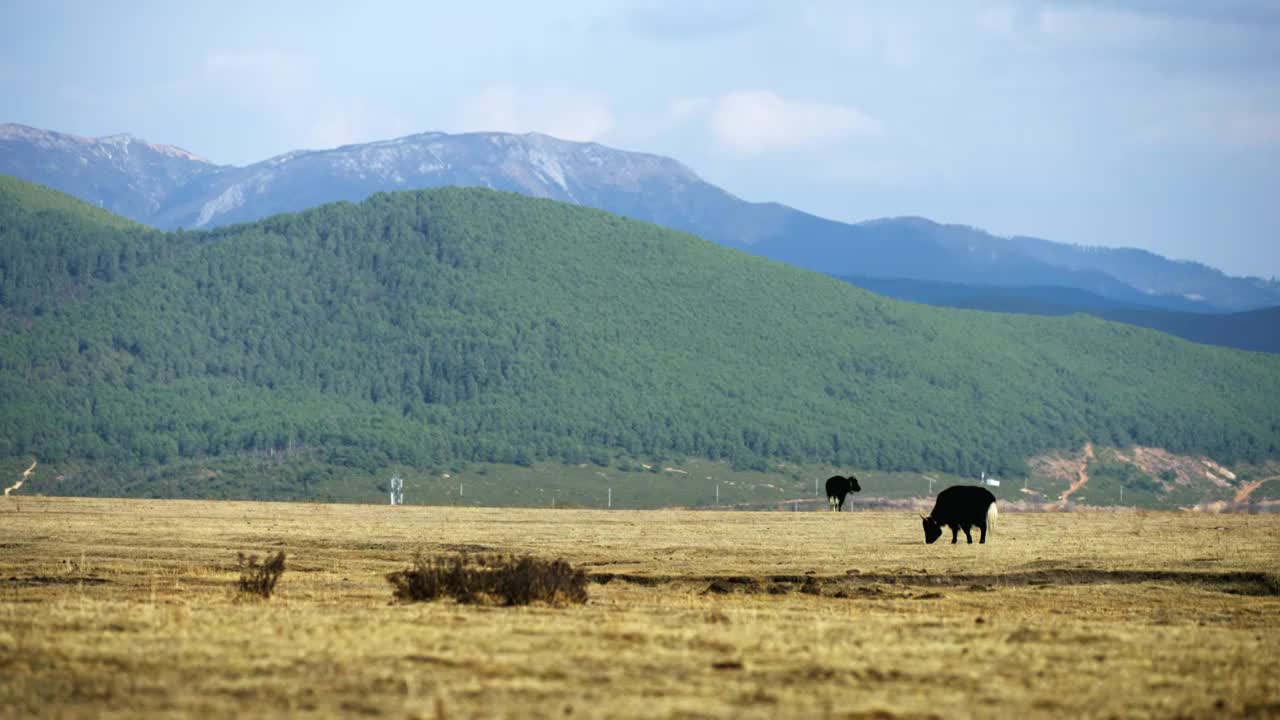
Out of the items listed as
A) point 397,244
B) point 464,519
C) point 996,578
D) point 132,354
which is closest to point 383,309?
point 397,244

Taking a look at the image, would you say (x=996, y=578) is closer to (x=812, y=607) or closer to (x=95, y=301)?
(x=812, y=607)

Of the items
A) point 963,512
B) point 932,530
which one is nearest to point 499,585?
point 932,530

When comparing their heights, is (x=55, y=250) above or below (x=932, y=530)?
above

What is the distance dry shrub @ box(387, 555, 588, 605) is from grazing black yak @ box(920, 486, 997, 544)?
774 inches

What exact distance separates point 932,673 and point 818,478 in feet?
452

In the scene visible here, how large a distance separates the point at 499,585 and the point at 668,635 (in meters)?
5.45

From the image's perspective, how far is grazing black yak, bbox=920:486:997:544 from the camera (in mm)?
42438

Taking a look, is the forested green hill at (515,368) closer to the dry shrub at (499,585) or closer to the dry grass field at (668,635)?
the dry grass field at (668,635)

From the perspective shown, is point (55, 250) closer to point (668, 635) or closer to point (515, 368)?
point (515, 368)

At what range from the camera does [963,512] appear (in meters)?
42.7

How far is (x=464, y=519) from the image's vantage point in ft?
188

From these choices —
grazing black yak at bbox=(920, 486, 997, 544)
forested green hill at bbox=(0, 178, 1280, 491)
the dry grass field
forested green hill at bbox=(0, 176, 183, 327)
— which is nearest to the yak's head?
grazing black yak at bbox=(920, 486, 997, 544)

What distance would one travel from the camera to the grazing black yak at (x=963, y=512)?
139 ft

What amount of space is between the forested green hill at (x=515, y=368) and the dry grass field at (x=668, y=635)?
113703 mm
